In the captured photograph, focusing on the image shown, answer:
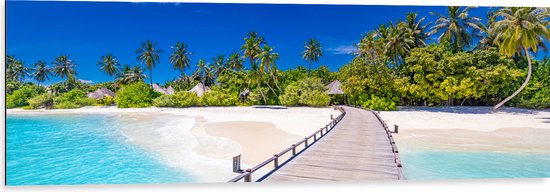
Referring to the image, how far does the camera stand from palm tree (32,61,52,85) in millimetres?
5998

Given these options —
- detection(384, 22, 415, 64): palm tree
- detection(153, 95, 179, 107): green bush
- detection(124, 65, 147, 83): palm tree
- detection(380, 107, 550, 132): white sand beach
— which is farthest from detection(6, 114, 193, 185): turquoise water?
detection(124, 65, 147, 83): palm tree

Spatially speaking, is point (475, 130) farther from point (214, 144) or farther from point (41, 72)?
point (41, 72)

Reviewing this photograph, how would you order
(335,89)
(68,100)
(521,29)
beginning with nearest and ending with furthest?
(521,29) < (68,100) < (335,89)

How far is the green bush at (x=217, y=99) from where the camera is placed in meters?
22.6

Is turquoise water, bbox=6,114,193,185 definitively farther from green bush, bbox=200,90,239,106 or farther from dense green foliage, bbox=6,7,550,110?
green bush, bbox=200,90,239,106

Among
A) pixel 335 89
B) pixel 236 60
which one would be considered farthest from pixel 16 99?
pixel 335 89

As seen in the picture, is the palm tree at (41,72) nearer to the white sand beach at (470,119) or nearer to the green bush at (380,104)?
the white sand beach at (470,119)

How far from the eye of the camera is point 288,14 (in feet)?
22.1

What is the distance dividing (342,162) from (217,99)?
18.3 meters

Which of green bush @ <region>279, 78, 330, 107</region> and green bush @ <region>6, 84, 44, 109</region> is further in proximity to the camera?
green bush @ <region>279, 78, 330, 107</region>

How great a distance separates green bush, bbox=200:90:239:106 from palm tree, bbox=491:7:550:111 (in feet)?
53.8

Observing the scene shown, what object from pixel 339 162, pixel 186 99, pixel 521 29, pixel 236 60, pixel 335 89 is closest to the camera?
pixel 339 162

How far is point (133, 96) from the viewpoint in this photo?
70.2 ft

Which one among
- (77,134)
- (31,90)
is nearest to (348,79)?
(77,134)
